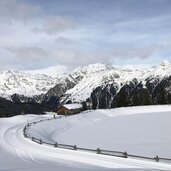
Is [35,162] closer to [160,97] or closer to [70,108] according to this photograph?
[160,97]

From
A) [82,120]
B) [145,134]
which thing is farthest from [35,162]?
[82,120]

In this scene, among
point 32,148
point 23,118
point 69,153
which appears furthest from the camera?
point 23,118

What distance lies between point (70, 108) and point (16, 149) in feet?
404

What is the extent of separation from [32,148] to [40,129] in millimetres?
33296

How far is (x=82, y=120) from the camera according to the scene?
354 feet

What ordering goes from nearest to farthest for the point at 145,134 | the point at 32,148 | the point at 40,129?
the point at 32,148
the point at 145,134
the point at 40,129

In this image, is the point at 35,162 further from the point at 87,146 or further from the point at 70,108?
the point at 70,108

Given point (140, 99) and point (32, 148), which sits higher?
point (140, 99)

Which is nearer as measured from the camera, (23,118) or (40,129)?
(40,129)

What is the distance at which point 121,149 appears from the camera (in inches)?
1956

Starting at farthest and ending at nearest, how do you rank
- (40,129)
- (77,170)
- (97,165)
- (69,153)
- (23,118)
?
(23,118)
(40,129)
(69,153)
(97,165)
(77,170)

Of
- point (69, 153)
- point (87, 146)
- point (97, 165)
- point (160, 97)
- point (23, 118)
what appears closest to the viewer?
point (97, 165)

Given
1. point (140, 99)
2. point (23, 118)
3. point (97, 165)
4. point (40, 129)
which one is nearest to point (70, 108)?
point (140, 99)

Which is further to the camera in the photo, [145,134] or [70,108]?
[70,108]
